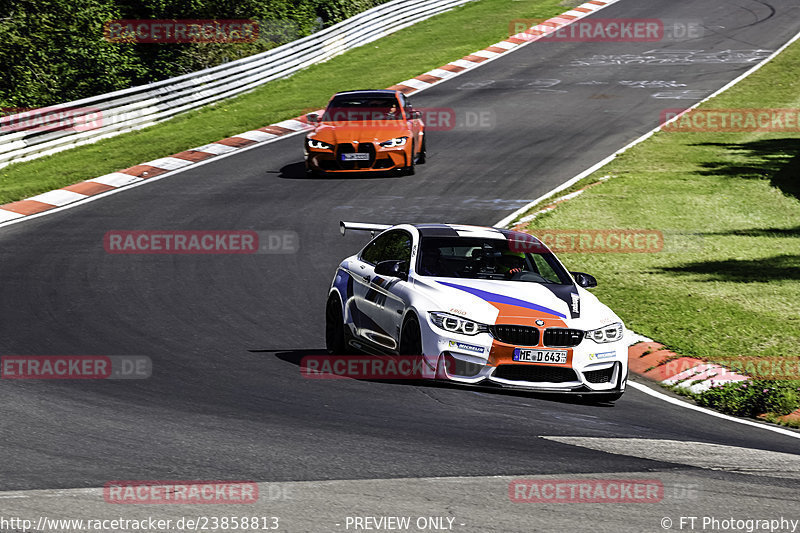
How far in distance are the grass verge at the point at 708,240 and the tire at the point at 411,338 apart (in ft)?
9.49

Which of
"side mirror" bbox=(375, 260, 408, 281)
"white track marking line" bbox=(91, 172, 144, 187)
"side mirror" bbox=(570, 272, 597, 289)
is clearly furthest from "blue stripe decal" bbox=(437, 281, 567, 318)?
"white track marking line" bbox=(91, 172, 144, 187)

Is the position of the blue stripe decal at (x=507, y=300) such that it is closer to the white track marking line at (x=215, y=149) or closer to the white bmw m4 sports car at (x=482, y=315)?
the white bmw m4 sports car at (x=482, y=315)

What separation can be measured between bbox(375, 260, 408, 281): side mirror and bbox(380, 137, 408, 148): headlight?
471 inches

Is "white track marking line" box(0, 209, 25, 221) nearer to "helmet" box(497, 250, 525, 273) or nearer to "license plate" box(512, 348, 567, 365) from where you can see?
"helmet" box(497, 250, 525, 273)

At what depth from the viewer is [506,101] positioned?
31156 mm

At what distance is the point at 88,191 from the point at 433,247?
1269cm

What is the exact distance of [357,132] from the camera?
23.1 meters

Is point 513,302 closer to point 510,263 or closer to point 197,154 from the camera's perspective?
point 510,263

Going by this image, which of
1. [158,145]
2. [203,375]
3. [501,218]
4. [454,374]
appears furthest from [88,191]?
[454,374]

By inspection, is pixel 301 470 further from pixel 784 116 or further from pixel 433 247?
pixel 784 116

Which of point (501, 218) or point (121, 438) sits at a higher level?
point (121, 438)

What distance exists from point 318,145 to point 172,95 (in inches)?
377

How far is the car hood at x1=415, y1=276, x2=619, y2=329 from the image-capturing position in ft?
33.4

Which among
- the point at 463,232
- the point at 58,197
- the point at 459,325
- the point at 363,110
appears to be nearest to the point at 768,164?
the point at 363,110
